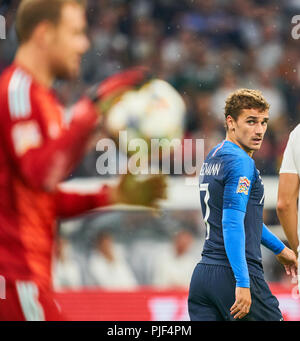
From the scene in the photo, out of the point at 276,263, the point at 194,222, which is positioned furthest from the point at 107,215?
the point at 276,263

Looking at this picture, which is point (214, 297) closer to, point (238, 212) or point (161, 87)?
point (238, 212)

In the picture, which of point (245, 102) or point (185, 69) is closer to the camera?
point (245, 102)

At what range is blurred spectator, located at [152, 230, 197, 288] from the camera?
20.1 feet

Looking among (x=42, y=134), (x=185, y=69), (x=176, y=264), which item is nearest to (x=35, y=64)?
(x=42, y=134)

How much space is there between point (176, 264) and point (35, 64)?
453cm

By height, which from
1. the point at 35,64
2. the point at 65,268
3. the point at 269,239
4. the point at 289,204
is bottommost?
the point at 65,268

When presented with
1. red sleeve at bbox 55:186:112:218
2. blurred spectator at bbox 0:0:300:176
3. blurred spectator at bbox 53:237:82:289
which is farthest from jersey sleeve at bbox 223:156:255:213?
blurred spectator at bbox 0:0:300:176

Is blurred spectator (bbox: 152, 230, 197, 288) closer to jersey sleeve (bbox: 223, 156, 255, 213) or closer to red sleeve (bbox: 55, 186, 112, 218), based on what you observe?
jersey sleeve (bbox: 223, 156, 255, 213)

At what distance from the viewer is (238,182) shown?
9.40 ft

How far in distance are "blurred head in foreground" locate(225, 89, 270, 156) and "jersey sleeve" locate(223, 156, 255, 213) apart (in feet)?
0.47

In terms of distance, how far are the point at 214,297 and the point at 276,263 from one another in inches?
140

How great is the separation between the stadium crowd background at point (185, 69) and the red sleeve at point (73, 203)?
4.13 metres

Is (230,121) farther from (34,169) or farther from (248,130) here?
(34,169)

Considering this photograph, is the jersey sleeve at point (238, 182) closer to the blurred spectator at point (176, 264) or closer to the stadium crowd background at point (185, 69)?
the blurred spectator at point (176, 264)
